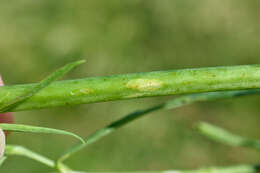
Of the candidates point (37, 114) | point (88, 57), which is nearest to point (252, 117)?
point (88, 57)

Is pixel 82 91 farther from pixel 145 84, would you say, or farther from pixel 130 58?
pixel 130 58

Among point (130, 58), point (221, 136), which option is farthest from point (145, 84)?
point (130, 58)

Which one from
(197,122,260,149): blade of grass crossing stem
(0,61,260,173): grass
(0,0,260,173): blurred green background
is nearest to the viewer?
(0,61,260,173): grass

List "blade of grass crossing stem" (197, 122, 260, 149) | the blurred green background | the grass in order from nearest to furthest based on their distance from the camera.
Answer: the grass, "blade of grass crossing stem" (197, 122, 260, 149), the blurred green background

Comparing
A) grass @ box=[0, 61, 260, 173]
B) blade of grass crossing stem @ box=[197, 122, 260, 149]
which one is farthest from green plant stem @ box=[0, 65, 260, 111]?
blade of grass crossing stem @ box=[197, 122, 260, 149]

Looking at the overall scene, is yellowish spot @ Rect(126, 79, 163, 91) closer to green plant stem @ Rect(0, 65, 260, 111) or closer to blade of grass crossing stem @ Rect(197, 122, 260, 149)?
green plant stem @ Rect(0, 65, 260, 111)

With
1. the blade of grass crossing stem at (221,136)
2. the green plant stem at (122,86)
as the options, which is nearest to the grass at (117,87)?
the green plant stem at (122,86)
